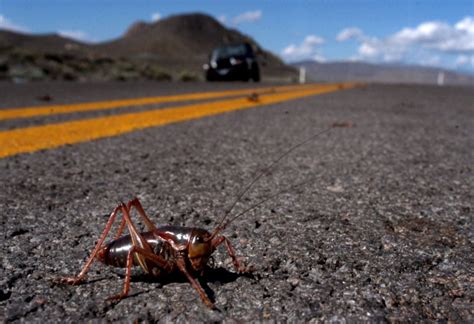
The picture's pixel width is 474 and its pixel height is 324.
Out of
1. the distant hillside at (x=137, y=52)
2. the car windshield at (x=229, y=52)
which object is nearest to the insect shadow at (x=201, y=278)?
the distant hillside at (x=137, y=52)

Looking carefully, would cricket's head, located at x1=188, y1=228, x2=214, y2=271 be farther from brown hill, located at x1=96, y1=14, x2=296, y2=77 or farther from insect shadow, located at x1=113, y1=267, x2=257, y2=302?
brown hill, located at x1=96, y1=14, x2=296, y2=77

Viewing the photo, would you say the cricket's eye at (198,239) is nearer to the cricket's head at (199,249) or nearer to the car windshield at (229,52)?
the cricket's head at (199,249)

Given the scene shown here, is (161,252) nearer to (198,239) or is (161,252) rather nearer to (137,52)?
(198,239)

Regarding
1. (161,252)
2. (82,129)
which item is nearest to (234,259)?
(161,252)

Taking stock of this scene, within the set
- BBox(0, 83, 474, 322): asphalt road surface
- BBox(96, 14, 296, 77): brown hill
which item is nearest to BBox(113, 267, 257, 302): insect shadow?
BBox(0, 83, 474, 322): asphalt road surface

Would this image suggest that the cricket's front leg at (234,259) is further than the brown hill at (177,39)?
No

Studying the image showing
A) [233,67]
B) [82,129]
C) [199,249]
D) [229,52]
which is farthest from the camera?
[229,52]
